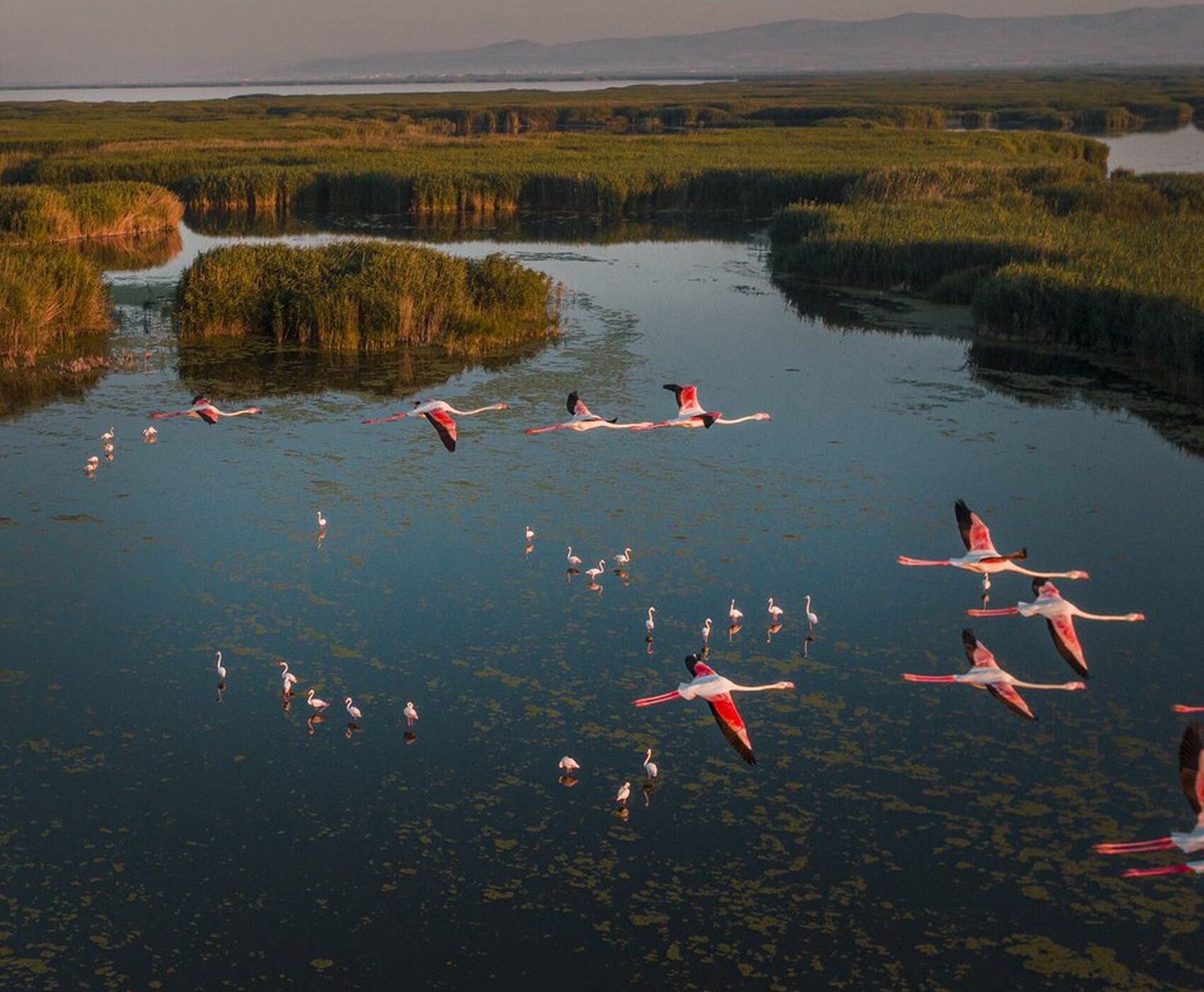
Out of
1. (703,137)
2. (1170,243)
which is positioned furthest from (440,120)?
(1170,243)

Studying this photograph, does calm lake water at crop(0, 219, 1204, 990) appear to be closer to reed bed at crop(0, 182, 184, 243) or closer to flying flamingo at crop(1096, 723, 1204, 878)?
flying flamingo at crop(1096, 723, 1204, 878)

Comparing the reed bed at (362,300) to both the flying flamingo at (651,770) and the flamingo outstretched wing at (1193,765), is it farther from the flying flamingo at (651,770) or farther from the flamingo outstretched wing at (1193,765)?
the flamingo outstretched wing at (1193,765)

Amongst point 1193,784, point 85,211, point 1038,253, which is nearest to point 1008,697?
point 1193,784

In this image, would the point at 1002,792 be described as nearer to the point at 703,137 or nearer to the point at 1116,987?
the point at 1116,987

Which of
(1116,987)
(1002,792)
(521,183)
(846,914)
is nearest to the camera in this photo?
(1116,987)

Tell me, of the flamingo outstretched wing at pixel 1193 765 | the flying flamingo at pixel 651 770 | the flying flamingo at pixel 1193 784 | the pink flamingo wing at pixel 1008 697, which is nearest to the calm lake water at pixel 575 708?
the flying flamingo at pixel 651 770

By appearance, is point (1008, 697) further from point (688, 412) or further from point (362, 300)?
point (362, 300)
